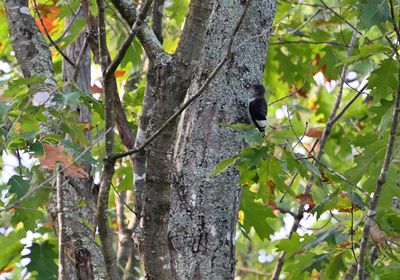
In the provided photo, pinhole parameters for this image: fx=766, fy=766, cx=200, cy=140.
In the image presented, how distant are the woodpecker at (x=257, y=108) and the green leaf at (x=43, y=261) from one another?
151 centimetres

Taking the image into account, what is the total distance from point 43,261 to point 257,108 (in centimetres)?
169

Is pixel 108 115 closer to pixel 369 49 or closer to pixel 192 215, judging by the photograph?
pixel 192 215

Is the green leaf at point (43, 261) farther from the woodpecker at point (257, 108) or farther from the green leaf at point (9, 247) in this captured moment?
the woodpecker at point (257, 108)

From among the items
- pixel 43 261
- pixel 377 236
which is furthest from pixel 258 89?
pixel 43 261

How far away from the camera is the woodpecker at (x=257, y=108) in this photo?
3.13m

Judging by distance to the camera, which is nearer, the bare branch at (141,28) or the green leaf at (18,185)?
the bare branch at (141,28)

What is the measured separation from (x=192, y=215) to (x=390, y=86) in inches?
58.0

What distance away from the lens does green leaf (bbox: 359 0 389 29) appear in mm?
3156

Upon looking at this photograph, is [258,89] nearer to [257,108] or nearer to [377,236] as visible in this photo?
[257,108]

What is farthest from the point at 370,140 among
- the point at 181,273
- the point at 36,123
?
the point at 36,123

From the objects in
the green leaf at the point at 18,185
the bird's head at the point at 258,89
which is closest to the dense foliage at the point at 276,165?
the green leaf at the point at 18,185

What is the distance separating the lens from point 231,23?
10.3 ft

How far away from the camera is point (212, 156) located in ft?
9.76

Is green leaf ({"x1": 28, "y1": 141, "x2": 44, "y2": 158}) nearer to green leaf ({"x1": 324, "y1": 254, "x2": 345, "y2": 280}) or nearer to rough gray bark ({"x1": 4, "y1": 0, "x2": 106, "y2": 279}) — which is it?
rough gray bark ({"x1": 4, "y1": 0, "x2": 106, "y2": 279})
